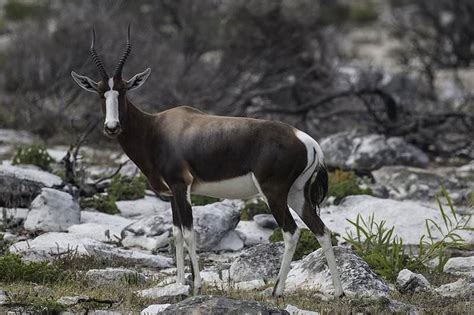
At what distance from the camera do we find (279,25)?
27.7 m

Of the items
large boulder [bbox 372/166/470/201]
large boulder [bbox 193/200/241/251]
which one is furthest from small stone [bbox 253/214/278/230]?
large boulder [bbox 372/166/470/201]

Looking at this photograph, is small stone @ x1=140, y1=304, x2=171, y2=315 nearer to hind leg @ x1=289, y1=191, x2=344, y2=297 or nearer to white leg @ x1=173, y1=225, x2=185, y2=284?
white leg @ x1=173, y1=225, x2=185, y2=284

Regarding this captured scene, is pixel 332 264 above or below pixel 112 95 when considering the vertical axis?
below

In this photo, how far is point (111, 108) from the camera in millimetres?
10094

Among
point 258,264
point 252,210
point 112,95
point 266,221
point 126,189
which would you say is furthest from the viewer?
point 126,189

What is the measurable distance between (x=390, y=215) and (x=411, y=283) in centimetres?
391

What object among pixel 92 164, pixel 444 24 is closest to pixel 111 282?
pixel 92 164

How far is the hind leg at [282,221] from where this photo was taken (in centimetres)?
984

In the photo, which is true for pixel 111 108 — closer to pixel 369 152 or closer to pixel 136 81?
pixel 136 81

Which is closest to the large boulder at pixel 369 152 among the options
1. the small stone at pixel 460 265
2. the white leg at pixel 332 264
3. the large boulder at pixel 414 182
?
the large boulder at pixel 414 182

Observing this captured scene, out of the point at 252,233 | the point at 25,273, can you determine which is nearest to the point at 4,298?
the point at 25,273

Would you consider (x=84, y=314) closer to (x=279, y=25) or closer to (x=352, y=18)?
(x=279, y=25)

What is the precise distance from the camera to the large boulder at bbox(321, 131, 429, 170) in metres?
19.9

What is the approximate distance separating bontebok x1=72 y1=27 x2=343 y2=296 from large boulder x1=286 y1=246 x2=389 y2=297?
16.4 inches
